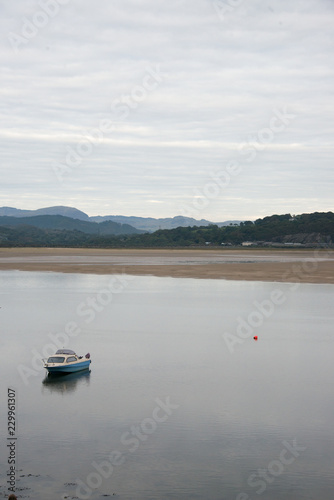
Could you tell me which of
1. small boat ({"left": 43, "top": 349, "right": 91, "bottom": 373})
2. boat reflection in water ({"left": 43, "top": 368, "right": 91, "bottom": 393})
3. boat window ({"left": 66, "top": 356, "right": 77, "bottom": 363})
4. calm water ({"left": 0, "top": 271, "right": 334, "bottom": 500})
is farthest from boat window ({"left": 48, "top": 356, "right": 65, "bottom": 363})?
calm water ({"left": 0, "top": 271, "right": 334, "bottom": 500})

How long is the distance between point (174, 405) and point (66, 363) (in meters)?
7.40

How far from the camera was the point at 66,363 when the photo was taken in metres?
29.6

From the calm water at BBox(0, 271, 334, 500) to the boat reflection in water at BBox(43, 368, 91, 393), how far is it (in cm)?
10

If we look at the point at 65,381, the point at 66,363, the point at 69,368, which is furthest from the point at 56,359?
the point at 65,381

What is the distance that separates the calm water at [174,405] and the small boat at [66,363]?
18.7 inches

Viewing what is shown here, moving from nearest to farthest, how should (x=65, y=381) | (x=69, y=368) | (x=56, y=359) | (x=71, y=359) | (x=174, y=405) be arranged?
(x=174, y=405) < (x=65, y=381) < (x=69, y=368) < (x=56, y=359) < (x=71, y=359)

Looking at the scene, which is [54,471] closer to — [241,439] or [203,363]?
[241,439]

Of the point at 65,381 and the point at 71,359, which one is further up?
the point at 71,359

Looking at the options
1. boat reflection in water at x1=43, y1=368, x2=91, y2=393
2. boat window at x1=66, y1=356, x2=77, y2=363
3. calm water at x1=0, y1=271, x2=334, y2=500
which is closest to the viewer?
calm water at x1=0, y1=271, x2=334, y2=500

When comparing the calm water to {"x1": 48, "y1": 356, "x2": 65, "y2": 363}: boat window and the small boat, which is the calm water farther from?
{"x1": 48, "y1": 356, "x2": 65, "y2": 363}: boat window

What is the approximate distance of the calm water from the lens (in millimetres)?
17641

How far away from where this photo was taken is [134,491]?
16.9 metres

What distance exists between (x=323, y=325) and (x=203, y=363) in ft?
53.4

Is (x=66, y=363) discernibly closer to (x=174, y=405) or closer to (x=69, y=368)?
(x=69, y=368)
